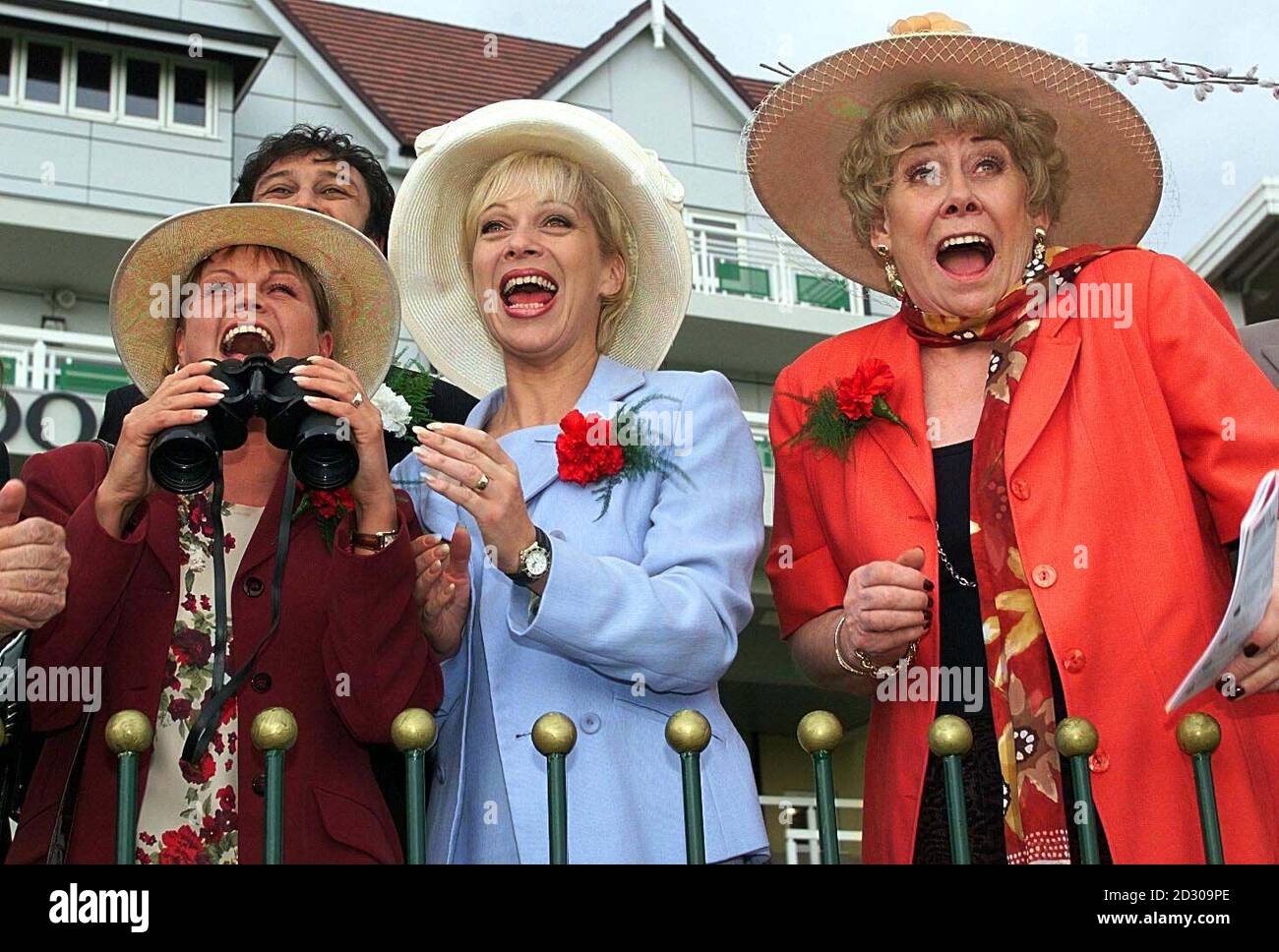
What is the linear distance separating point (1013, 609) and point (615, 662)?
31.9 inches

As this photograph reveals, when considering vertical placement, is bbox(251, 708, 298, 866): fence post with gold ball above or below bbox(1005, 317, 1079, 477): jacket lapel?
below

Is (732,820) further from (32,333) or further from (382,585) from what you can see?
(32,333)

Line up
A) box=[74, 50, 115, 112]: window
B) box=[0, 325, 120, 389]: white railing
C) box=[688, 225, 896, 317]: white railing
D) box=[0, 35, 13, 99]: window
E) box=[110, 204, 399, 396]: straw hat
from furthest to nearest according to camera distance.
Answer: box=[688, 225, 896, 317]: white railing < box=[74, 50, 115, 112]: window < box=[0, 35, 13, 99]: window < box=[0, 325, 120, 389]: white railing < box=[110, 204, 399, 396]: straw hat

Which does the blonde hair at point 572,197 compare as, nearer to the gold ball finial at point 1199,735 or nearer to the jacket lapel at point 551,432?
the jacket lapel at point 551,432

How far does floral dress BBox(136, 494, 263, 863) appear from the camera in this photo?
3309 mm

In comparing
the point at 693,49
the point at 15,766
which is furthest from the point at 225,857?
the point at 693,49

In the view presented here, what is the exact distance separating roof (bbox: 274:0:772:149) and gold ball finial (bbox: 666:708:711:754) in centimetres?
1565

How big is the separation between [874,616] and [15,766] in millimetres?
1718

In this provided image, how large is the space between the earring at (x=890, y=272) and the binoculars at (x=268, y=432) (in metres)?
1.40

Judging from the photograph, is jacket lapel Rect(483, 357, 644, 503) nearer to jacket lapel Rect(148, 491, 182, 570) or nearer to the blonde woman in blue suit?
the blonde woman in blue suit

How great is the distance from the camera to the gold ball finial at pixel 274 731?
8.96 feet

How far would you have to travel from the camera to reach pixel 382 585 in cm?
332

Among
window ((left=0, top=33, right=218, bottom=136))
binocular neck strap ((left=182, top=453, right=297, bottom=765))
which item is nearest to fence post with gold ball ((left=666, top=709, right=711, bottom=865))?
binocular neck strap ((left=182, top=453, right=297, bottom=765))
